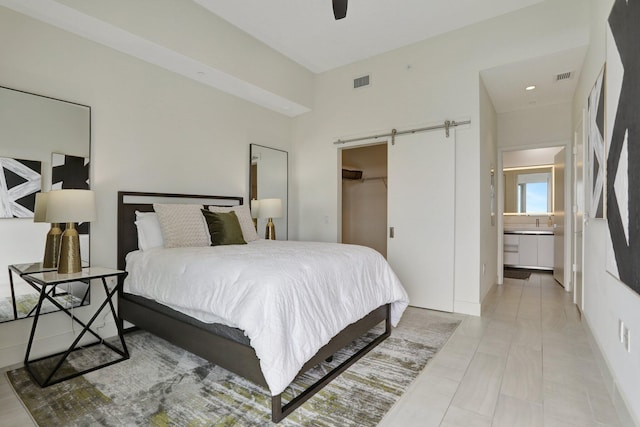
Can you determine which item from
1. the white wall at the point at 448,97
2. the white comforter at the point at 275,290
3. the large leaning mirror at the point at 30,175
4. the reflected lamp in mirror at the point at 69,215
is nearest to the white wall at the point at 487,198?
the white wall at the point at 448,97

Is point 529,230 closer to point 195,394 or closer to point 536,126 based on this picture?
point 536,126

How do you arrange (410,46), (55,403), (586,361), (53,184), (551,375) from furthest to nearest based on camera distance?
(410,46) < (53,184) < (586,361) < (551,375) < (55,403)

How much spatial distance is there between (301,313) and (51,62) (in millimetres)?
2910

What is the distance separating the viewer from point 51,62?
104 inches

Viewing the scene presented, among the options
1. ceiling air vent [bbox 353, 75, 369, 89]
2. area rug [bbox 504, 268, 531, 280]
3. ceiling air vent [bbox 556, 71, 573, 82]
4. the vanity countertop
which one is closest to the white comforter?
ceiling air vent [bbox 353, 75, 369, 89]

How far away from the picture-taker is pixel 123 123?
308 centimetres

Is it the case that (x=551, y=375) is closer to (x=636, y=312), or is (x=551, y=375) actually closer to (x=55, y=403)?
(x=636, y=312)

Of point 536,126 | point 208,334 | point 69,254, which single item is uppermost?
point 536,126

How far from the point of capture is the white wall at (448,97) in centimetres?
324

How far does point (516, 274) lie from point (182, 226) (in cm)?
575

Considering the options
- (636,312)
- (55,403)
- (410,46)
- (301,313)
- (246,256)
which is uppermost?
(410,46)

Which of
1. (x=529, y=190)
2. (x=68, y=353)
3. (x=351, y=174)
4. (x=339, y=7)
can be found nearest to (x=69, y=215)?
(x=68, y=353)

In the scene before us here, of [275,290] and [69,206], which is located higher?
[69,206]

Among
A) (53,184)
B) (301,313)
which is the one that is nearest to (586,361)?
(301,313)
